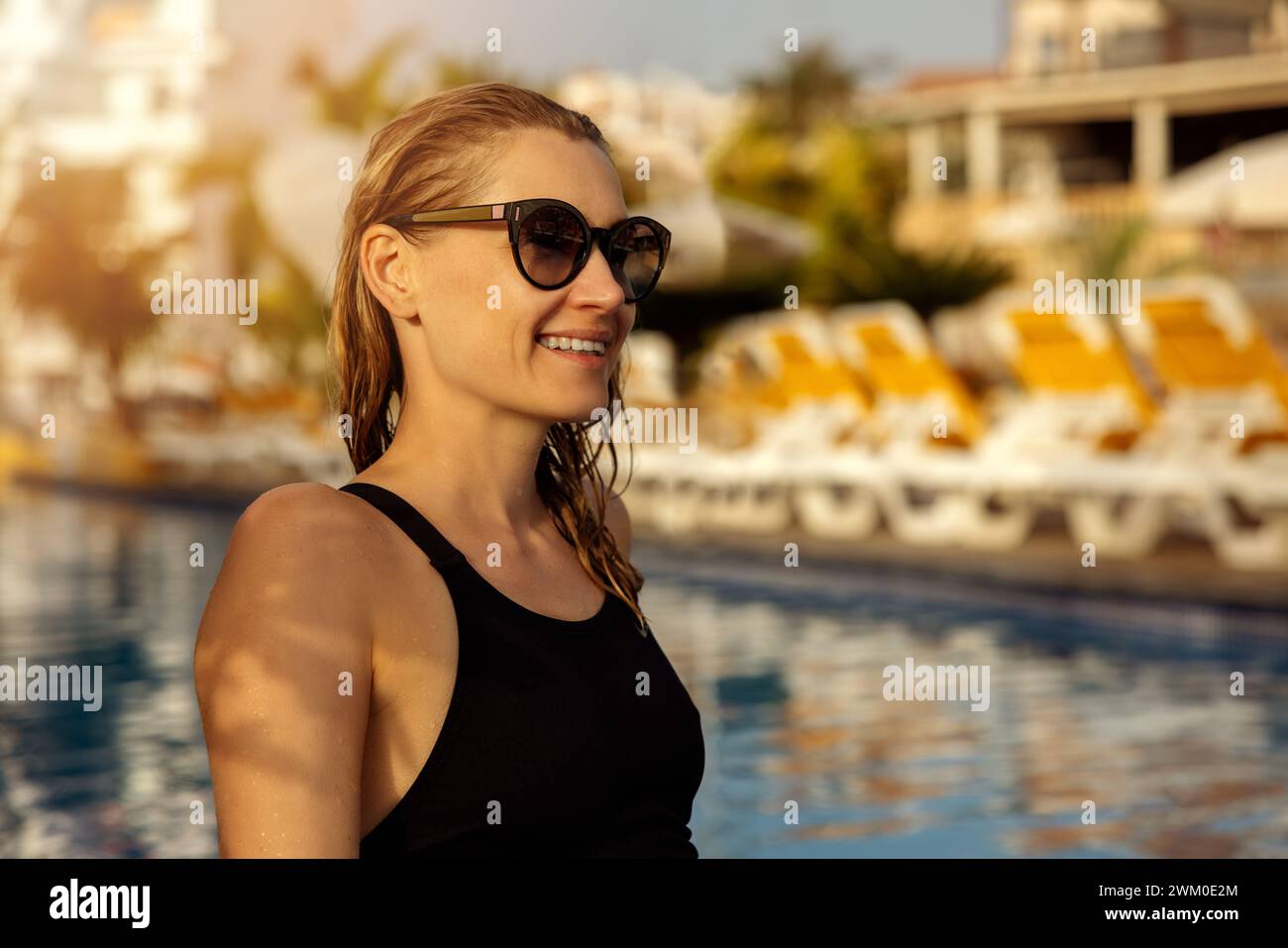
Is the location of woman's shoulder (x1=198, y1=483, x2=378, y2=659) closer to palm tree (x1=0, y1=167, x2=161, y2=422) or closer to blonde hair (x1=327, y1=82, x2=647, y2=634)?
blonde hair (x1=327, y1=82, x2=647, y2=634)

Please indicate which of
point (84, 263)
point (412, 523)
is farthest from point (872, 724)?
point (84, 263)

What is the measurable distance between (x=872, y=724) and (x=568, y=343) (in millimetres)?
5792

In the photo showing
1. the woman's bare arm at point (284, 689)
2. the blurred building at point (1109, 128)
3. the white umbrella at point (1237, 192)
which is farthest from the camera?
the blurred building at point (1109, 128)

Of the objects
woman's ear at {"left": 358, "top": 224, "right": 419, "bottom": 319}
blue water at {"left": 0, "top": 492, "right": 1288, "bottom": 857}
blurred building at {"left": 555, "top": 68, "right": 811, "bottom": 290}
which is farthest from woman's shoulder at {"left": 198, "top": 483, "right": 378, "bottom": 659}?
blurred building at {"left": 555, "top": 68, "right": 811, "bottom": 290}

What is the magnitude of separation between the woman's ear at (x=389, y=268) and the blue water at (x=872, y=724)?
3703 mm

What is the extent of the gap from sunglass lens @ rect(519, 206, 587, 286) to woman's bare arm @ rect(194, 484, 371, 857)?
1.15 feet

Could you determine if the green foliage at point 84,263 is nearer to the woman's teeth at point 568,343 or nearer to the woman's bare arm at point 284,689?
the woman's teeth at point 568,343

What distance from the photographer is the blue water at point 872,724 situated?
18.5 ft

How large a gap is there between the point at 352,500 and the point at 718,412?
13.7 m

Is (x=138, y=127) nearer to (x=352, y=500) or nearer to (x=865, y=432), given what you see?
(x=865, y=432)

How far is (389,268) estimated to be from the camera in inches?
68.8

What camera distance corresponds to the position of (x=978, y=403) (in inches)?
658

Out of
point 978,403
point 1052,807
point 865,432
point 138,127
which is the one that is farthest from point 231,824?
point 138,127

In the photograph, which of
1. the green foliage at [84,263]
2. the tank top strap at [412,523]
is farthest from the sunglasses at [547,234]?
the green foliage at [84,263]
